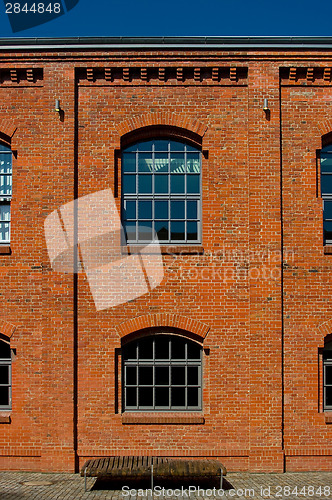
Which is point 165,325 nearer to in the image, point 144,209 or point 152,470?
point 144,209

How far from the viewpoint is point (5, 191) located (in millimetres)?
10727

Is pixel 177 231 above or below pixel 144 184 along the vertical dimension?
below

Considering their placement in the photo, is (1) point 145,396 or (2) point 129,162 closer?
(1) point 145,396

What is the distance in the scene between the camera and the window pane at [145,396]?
10266 millimetres

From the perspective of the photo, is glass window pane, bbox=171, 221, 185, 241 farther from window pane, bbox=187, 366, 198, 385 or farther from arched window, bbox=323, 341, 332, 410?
arched window, bbox=323, 341, 332, 410

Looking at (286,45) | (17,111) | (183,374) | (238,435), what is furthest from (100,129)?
(238,435)

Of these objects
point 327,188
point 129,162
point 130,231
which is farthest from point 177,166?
point 327,188

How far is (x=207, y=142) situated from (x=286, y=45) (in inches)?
108

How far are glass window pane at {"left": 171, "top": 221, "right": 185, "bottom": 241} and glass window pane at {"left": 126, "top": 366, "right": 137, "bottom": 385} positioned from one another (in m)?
2.97

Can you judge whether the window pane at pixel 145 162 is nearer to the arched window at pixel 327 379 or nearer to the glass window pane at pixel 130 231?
the glass window pane at pixel 130 231

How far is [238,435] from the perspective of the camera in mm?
9945

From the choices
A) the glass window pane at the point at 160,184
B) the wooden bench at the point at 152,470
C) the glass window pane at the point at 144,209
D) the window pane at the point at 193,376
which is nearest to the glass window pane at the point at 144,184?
the glass window pane at the point at 160,184

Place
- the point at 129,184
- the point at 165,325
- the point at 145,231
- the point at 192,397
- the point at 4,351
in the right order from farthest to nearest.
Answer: the point at 129,184 → the point at 145,231 → the point at 4,351 → the point at 192,397 → the point at 165,325

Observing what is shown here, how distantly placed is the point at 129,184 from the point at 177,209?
1.21 meters
